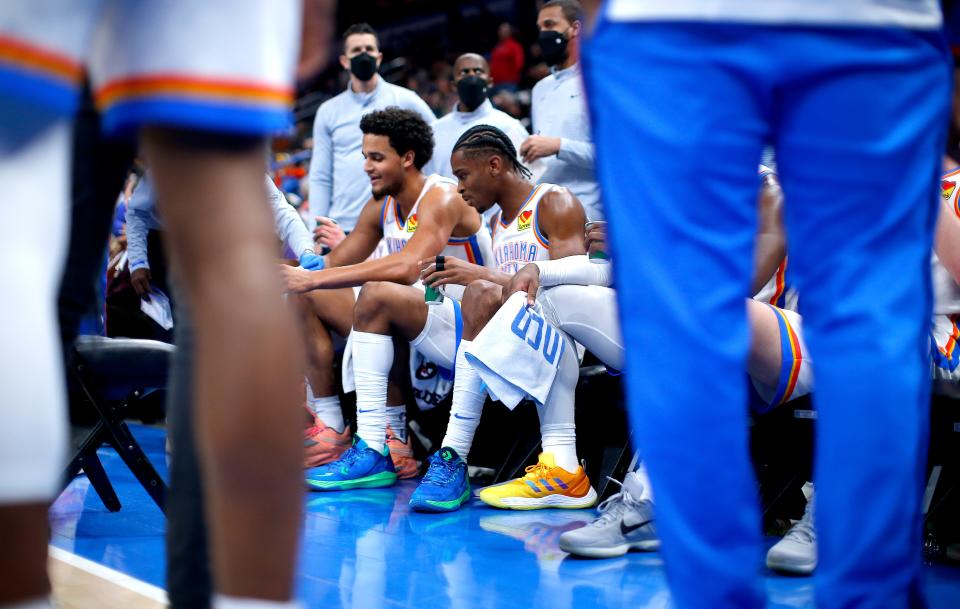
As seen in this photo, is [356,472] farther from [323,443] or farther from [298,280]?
[298,280]

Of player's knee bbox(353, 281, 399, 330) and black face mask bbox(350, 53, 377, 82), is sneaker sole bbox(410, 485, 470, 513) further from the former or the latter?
black face mask bbox(350, 53, 377, 82)

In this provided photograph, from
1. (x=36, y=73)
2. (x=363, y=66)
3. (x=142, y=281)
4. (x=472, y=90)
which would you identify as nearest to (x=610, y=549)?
(x=36, y=73)

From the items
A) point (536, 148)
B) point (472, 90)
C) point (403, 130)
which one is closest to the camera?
point (536, 148)

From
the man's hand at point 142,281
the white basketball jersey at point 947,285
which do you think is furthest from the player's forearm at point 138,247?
the white basketball jersey at point 947,285

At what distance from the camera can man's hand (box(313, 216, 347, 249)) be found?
4789mm

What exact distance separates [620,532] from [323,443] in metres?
1.70

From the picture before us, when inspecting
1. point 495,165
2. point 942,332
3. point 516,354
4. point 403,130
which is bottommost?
point 516,354

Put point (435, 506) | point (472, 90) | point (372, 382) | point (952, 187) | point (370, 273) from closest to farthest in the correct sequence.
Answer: point (952, 187)
point (435, 506)
point (372, 382)
point (370, 273)
point (472, 90)

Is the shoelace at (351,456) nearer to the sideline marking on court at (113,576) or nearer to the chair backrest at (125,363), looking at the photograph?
the chair backrest at (125,363)

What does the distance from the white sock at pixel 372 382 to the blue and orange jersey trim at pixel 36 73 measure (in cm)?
292

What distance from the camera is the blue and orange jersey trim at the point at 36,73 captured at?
2.63 feet

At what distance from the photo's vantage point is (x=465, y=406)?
3.46 meters

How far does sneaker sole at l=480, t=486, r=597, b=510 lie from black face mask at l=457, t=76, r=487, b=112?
2.65 m

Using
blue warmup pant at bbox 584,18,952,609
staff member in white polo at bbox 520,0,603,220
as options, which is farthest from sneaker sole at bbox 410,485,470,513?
blue warmup pant at bbox 584,18,952,609
